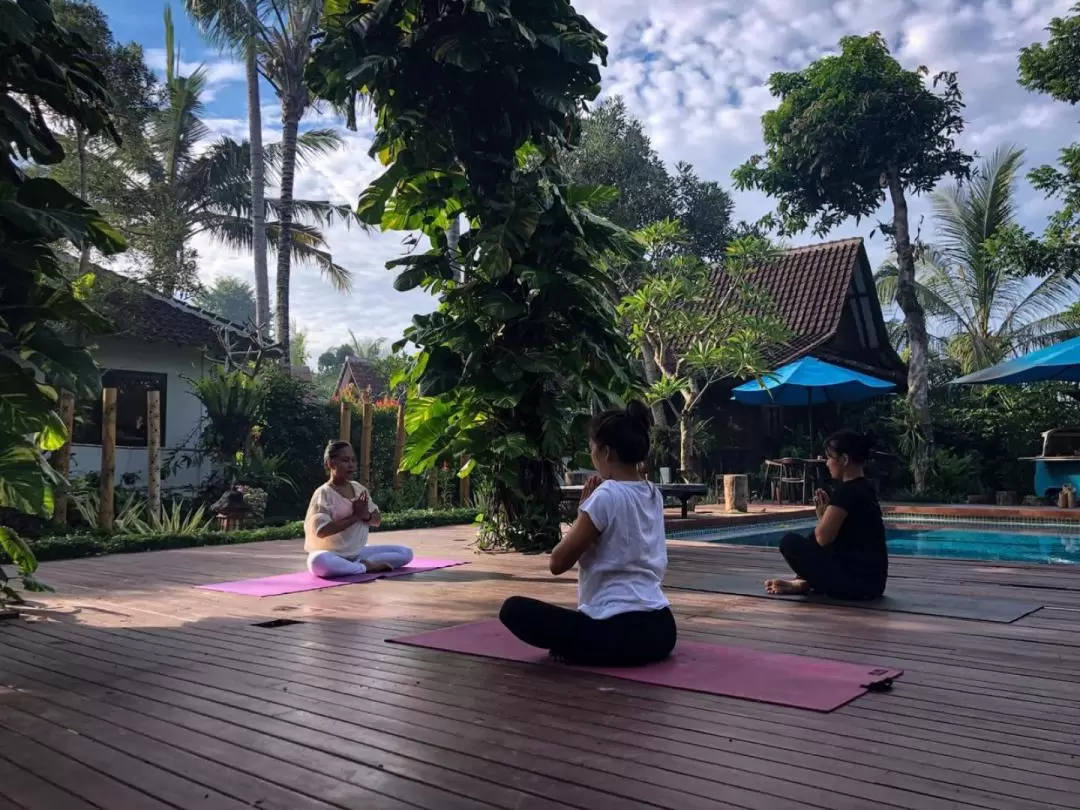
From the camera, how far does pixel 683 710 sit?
273cm

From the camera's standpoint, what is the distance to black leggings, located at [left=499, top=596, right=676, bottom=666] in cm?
323

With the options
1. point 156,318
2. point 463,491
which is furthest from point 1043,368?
point 156,318

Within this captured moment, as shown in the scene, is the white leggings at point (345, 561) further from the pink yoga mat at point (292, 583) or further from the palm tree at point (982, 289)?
the palm tree at point (982, 289)

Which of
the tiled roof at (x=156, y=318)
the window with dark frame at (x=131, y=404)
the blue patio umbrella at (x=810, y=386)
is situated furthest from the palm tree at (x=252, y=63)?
the blue patio umbrella at (x=810, y=386)

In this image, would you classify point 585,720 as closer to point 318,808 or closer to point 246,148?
point 318,808

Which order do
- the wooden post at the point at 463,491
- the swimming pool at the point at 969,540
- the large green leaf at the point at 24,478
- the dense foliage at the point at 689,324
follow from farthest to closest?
the wooden post at the point at 463,491 < the dense foliage at the point at 689,324 < the swimming pool at the point at 969,540 < the large green leaf at the point at 24,478

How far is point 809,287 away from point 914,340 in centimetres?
288

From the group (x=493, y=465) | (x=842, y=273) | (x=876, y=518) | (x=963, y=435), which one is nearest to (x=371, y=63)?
(x=493, y=465)

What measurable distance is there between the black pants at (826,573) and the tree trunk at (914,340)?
34.7 feet

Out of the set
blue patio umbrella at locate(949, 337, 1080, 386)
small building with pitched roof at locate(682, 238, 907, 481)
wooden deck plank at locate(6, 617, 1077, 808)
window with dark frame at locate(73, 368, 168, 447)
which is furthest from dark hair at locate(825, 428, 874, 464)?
window with dark frame at locate(73, 368, 168, 447)

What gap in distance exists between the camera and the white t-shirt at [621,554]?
3.20 meters

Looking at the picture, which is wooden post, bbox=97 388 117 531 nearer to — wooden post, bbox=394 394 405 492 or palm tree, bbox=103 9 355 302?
wooden post, bbox=394 394 405 492

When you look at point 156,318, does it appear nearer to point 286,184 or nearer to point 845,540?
point 286,184

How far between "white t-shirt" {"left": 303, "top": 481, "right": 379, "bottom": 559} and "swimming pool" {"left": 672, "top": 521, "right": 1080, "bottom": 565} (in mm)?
4233
